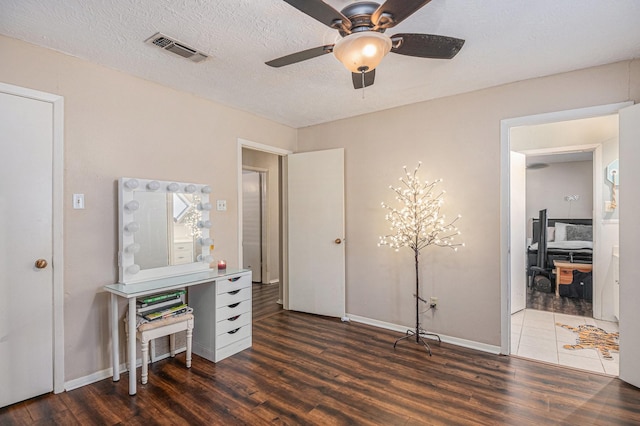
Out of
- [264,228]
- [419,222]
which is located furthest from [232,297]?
[264,228]

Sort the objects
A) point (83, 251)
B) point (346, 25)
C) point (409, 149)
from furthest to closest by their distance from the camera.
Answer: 1. point (409, 149)
2. point (83, 251)
3. point (346, 25)

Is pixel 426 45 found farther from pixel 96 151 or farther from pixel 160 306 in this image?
pixel 160 306

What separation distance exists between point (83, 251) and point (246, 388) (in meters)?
1.62

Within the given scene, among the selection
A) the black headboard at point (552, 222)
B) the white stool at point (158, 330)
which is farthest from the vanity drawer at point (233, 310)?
the black headboard at point (552, 222)

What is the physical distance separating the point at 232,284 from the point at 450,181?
237 cm

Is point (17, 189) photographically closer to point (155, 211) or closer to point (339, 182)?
point (155, 211)

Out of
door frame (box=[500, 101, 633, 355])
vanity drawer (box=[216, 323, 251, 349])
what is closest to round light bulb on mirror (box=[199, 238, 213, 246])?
vanity drawer (box=[216, 323, 251, 349])

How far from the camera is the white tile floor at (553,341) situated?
2.70m

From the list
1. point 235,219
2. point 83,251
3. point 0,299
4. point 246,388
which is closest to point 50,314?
point 0,299

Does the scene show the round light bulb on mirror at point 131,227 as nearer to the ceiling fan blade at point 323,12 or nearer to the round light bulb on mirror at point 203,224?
the round light bulb on mirror at point 203,224

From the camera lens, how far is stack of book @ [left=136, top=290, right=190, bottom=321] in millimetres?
2520

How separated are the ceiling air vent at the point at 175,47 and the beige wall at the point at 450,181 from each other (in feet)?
6.55

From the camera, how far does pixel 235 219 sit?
3.53 meters

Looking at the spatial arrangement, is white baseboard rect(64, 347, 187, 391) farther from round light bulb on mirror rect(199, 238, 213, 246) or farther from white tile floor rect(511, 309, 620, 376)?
white tile floor rect(511, 309, 620, 376)
